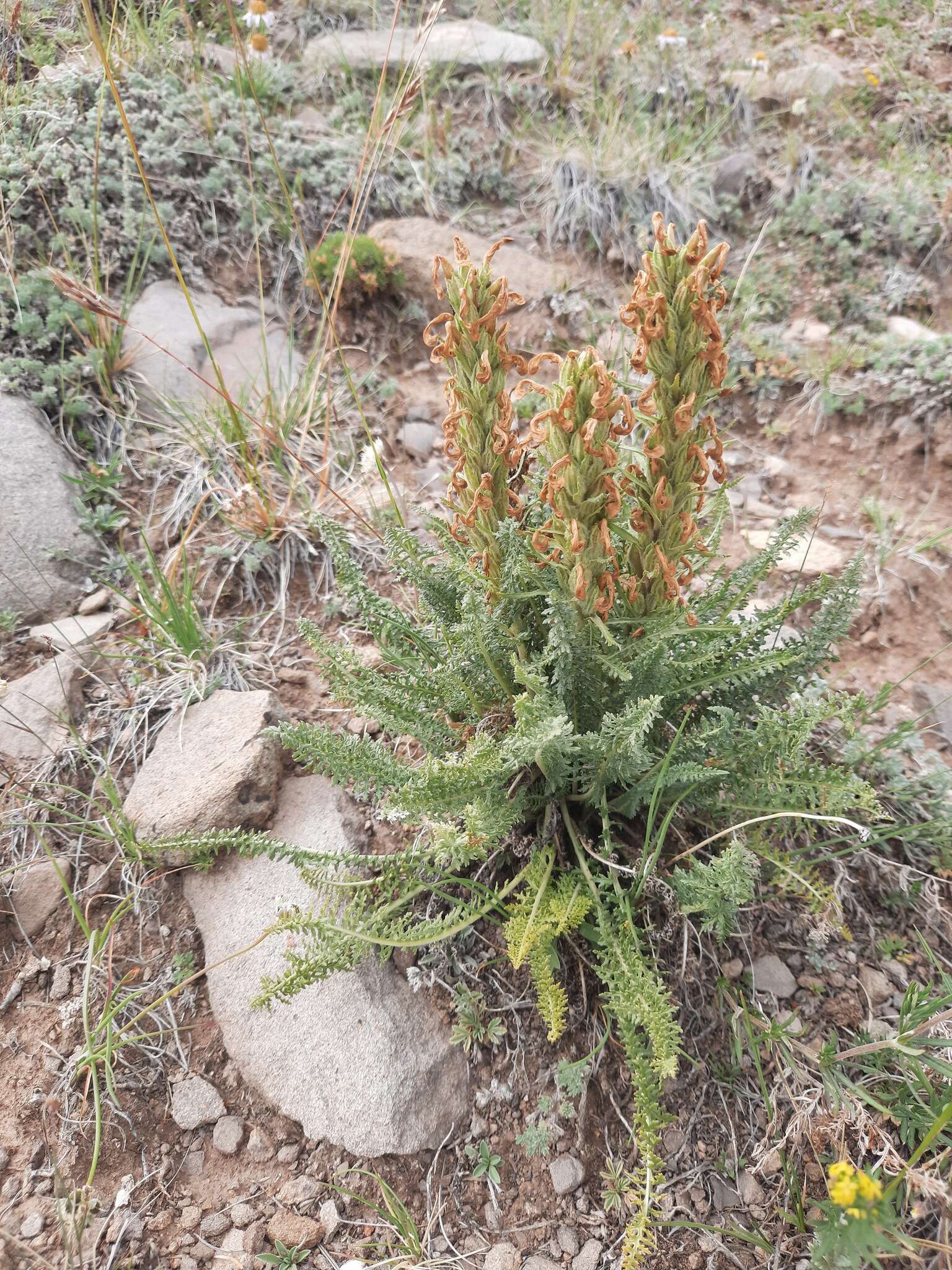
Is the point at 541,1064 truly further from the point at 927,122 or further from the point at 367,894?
the point at 927,122

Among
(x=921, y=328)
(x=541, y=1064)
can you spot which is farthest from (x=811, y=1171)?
(x=921, y=328)

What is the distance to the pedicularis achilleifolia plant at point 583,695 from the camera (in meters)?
1.54

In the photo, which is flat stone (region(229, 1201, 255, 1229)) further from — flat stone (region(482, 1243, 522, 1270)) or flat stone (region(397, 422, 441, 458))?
flat stone (region(397, 422, 441, 458))

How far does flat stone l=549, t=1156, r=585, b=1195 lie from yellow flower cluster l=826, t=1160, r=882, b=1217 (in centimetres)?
81

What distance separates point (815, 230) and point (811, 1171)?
15.8ft

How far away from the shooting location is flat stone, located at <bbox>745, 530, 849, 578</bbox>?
3312mm

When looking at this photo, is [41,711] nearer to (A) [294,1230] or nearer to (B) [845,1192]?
(A) [294,1230]

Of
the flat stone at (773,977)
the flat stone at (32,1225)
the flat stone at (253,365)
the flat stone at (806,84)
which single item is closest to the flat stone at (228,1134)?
the flat stone at (32,1225)

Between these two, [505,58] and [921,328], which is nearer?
[921,328]

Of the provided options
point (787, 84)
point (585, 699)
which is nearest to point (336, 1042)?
point (585, 699)

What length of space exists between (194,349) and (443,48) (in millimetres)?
3361

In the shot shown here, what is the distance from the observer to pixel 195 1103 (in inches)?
82.0

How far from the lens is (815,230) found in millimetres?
4789

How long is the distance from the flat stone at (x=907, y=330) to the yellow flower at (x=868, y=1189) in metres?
3.89
